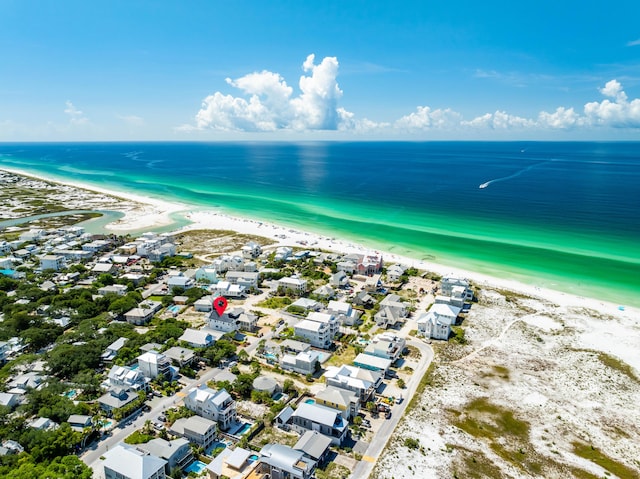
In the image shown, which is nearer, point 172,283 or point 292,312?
point 292,312

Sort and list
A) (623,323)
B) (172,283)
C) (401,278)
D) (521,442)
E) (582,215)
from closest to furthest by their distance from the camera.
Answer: (521,442)
(623,323)
(172,283)
(401,278)
(582,215)

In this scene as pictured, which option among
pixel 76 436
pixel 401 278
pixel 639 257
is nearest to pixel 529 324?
pixel 401 278

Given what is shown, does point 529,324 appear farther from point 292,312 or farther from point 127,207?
point 127,207

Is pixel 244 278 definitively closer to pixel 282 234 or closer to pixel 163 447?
pixel 282 234

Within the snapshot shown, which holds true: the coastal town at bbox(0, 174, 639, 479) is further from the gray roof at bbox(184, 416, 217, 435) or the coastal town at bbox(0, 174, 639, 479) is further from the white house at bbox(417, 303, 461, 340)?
the white house at bbox(417, 303, 461, 340)

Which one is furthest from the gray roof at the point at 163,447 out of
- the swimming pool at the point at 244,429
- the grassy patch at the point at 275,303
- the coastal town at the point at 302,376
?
the grassy patch at the point at 275,303
